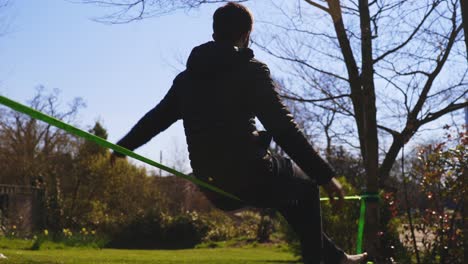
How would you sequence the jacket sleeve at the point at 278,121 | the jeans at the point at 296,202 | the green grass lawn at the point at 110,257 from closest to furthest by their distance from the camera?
the jacket sleeve at the point at 278,121, the jeans at the point at 296,202, the green grass lawn at the point at 110,257

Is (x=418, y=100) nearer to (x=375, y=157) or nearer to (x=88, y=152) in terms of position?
(x=375, y=157)

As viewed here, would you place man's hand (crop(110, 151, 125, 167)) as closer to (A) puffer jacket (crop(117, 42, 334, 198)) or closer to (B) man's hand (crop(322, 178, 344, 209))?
(A) puffer jacket (crop(117, 42, 334, 198))

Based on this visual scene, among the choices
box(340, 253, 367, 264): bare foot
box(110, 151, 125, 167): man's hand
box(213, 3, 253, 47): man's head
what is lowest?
box(340, 253, 367, 264): bare foot

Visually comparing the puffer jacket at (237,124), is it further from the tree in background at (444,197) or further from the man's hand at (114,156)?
the tree in background at (444,197)

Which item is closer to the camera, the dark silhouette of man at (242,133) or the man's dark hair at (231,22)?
the dark silhouette of man at (242,133)

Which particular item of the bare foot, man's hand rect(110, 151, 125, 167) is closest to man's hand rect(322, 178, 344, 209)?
the bare foot

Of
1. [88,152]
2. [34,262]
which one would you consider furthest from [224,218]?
[34,262]

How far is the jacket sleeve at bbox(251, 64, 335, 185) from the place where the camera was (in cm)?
→ 306

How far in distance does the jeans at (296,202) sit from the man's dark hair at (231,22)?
0.67 metres

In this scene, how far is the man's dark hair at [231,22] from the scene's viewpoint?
3.27 metres

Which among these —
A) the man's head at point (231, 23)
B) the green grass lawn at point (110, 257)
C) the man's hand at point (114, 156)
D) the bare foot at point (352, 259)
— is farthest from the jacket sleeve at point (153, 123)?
the green grass lawn at point (110, 257)

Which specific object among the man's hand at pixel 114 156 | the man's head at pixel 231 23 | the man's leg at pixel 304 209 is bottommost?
the man's leg at pixel 304 209

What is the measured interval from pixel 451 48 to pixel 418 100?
1.17 metres

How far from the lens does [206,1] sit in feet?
28.0
